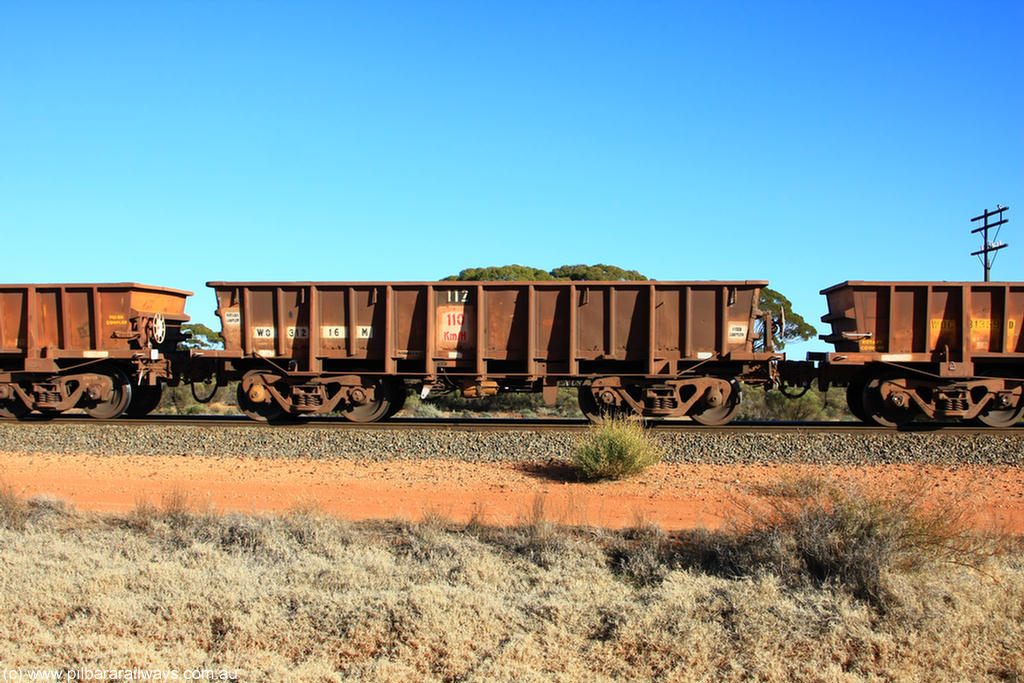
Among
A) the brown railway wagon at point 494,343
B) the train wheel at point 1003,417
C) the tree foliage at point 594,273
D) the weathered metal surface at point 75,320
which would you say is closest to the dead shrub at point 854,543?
the brown railway wagon at point 494,343

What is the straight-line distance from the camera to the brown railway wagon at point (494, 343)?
45.6ft

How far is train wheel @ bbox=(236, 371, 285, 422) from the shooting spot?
1479 centimetres

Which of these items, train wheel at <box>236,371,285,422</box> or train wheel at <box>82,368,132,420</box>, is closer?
train wheel at <box>236,371,285,422</box>

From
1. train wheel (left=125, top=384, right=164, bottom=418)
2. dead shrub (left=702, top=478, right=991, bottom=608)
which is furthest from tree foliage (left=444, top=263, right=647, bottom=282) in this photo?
dead shrub (left=702, top=478, right=991, bottom=608)

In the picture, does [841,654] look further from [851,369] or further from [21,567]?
[851,369]

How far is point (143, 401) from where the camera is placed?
16812 mm

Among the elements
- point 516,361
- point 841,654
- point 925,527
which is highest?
point 516,361

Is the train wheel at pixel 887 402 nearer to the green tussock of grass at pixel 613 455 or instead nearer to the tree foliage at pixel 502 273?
the green tussock of grass at pixel 613 455

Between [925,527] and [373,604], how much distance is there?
176 inches

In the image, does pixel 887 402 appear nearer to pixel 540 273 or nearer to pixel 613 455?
pixel 613 455

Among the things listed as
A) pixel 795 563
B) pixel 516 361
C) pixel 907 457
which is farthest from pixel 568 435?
pixel 795 563

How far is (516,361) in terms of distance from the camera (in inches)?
573

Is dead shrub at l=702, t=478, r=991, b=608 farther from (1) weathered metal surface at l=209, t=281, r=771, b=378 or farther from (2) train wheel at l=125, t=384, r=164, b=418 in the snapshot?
(2) train wheel at l=125, t=384, r=164, b=418

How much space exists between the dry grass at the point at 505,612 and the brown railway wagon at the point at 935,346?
7797 mm
